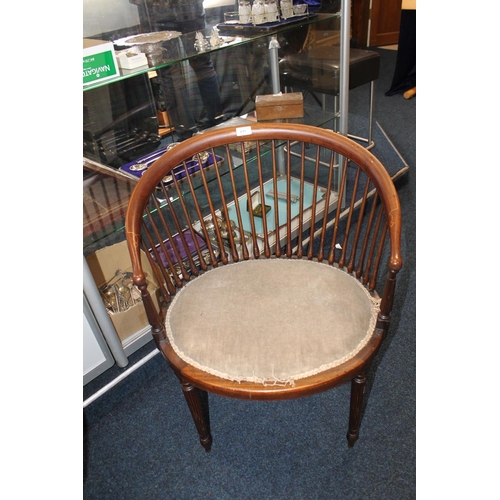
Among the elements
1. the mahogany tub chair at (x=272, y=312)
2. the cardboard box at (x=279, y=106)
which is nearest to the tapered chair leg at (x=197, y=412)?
the mahogany tub chair at (x=272, y=312)

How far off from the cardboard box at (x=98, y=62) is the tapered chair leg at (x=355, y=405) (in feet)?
3.76

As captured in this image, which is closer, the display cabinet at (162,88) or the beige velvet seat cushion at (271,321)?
the beige velvet seat cushion at (271,321)

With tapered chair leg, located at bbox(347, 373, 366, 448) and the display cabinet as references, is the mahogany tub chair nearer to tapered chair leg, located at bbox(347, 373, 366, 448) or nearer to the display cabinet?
tapered chair leg, located at bbox(347, 373, 366, 448)

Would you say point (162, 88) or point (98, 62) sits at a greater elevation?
point (98, 62)

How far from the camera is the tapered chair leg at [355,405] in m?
1.11

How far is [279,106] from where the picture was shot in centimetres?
184

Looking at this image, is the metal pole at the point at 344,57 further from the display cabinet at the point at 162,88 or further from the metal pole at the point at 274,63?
the metal pole at the point at 274,63

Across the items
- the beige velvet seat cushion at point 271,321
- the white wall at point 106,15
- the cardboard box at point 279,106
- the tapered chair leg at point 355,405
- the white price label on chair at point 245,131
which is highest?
the white wall at point 106,15

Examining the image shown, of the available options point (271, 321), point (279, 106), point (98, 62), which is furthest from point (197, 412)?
point (279, 106)

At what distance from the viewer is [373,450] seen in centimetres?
133

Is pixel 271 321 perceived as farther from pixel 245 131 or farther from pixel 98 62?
pixel 98 62

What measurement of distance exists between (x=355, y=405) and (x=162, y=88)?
1.62m

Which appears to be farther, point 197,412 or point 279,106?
point 279,106
